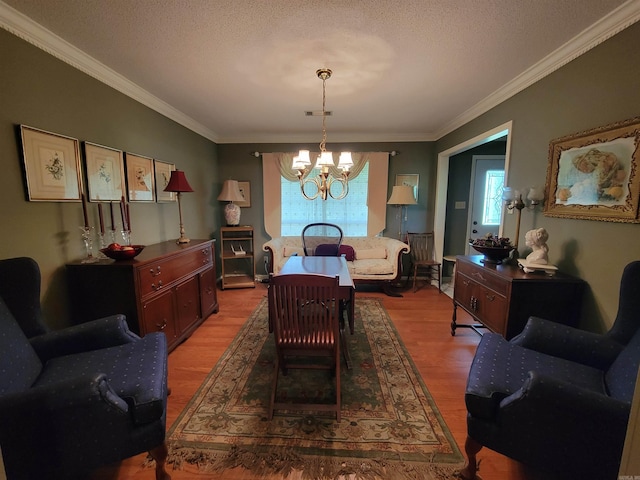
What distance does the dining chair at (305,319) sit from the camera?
161 cm

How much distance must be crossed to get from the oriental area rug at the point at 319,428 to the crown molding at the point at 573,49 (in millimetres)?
2612

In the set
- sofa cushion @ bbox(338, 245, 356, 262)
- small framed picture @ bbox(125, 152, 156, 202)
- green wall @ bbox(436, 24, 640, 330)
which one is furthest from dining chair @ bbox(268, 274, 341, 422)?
sofa cushion @ bbox(338, 245, 356, 262)

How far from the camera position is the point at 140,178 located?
2.70 metres

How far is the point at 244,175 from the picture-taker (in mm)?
4625

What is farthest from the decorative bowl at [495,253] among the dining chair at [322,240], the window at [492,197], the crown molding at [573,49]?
the window at [492,197]

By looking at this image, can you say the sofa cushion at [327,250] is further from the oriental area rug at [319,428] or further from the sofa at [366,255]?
the oriental area rug at [319,428]

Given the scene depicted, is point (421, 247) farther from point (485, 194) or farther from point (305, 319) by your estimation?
point (305, 319)

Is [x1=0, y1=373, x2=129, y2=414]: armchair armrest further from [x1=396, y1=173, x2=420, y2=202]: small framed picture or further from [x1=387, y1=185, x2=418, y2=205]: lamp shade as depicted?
[x1=396, y1=173, x2=420, y2=202]: small framed picture

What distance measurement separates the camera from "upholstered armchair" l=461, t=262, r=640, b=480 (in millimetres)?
1047

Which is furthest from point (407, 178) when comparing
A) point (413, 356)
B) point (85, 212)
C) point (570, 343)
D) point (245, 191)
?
point (85, 212)

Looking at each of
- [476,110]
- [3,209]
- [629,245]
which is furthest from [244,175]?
[629,245]

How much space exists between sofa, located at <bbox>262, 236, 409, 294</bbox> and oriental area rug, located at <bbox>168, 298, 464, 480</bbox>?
164cm

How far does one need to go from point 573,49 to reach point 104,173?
372cm

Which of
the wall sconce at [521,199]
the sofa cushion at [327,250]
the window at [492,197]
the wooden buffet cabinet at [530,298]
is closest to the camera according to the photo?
A: the wooden buffet cabinet at [530,298]
